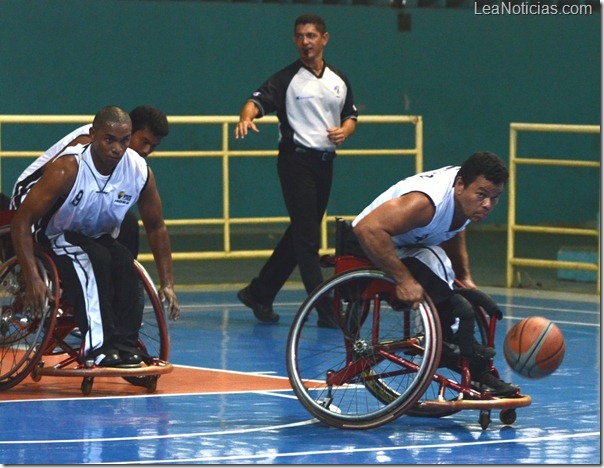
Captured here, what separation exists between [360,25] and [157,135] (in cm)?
920

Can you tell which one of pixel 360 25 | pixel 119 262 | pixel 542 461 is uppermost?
pixel 360 25

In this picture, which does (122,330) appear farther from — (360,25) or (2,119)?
(360,25)

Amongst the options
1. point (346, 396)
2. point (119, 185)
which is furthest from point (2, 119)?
point (346, 396)

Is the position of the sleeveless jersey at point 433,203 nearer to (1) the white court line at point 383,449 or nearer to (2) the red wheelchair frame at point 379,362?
(2) the red wheelchair frame at point 379,362

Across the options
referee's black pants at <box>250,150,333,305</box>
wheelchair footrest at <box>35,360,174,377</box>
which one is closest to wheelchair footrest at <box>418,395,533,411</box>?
wheelchair footrest at <box>35,360,174,377</box>

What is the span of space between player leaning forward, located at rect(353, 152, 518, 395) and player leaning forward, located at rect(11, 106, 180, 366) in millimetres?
1366

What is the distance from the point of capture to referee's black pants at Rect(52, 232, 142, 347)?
7.57 meters

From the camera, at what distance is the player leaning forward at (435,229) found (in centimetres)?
680

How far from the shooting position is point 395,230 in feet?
22.5

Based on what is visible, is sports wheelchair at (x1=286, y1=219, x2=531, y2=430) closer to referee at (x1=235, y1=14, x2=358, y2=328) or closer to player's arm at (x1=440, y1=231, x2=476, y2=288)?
player's arm at (x1=440, y1=231, x2=476, y2=288)

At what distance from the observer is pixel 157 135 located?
8.27 m

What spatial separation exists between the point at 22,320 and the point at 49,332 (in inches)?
14.8

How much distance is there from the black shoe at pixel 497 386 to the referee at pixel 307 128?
3051 millimetres

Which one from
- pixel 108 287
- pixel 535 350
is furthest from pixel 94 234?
pixel 535 350
